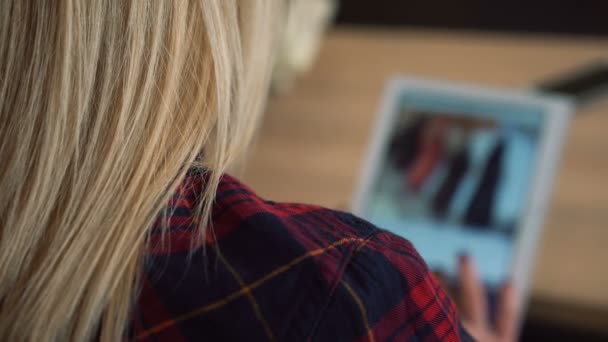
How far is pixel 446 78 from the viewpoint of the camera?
33.1 inches

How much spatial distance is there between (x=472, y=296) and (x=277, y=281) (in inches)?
12.9

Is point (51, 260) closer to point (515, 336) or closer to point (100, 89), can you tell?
point (100, 89)

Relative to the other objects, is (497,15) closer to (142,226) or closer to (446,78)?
(446,78)

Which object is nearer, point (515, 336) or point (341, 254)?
point (341, 254)

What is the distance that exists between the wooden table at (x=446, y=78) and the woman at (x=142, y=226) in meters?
0.37

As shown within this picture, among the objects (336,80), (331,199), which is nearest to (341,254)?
(331,199)

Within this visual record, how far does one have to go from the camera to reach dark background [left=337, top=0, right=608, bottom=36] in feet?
3.34

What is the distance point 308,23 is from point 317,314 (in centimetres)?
63

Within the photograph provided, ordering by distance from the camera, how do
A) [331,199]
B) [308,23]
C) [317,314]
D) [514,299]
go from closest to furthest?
[317,314], [514,299], [331,199], [308,23]

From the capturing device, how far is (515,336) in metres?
0.64

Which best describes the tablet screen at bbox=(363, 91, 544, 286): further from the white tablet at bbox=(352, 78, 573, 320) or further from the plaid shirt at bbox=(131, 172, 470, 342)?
the plaid shirt at bbox=(131, 172, 470, 342)

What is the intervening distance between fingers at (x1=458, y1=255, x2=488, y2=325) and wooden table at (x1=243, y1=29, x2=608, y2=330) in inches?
3.9

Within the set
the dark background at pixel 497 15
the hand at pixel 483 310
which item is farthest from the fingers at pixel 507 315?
the dark background at pixel 497 15

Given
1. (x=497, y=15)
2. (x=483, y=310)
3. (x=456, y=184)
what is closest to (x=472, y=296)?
(x=483, y=310)
